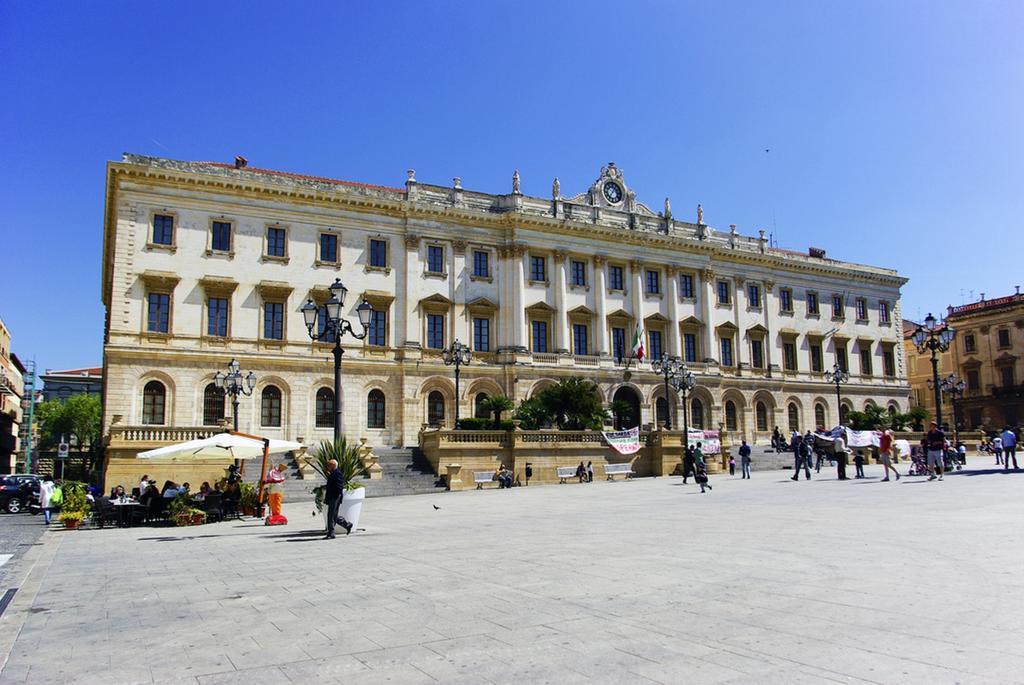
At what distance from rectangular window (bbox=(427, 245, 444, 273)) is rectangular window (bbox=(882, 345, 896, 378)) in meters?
35.8

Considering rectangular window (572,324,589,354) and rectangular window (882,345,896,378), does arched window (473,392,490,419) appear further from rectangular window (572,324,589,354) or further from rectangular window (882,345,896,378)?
rectangular window (882,345,896,378)

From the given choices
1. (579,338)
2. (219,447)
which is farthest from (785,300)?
(219,447)

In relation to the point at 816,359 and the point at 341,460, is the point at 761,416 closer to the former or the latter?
the point at 816,359

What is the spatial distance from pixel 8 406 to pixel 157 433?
2204 inches

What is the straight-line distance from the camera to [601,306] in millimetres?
46188

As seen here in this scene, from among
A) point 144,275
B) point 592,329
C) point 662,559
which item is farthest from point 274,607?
point 592,329

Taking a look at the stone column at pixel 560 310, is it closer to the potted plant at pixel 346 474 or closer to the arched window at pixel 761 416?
the arched window at pixel 761 416

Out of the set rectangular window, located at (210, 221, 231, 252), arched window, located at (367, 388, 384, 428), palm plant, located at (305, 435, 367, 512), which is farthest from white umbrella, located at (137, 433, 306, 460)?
rectangular window, located at (210, 221, 231, 252)

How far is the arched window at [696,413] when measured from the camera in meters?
48.3

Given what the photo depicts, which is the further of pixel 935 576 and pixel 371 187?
pixel 371 187

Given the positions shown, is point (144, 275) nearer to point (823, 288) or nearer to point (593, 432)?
point (593, 432)

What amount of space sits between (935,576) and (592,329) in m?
38.4

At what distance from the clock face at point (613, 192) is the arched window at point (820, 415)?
2044 cm

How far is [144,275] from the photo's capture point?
A: 117ft
